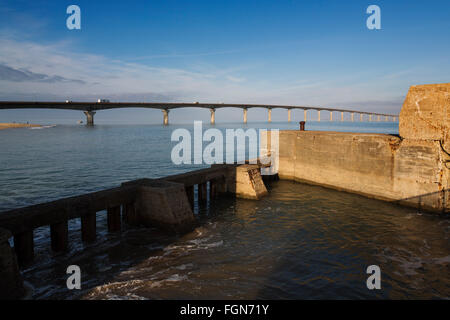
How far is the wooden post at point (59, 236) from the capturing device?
9602 millimetres

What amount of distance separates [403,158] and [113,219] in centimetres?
1459

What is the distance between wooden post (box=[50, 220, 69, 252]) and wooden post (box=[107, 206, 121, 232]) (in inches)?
77.2

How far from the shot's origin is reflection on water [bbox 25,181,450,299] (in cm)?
772

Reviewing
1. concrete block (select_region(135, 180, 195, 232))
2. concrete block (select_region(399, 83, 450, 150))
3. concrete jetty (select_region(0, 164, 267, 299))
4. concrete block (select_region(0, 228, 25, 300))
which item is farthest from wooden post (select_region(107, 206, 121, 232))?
concrete block (select_region(399, 83, 450, 150))

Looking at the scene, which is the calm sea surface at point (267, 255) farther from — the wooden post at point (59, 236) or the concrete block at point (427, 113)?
the concrete block at point (427, 113)

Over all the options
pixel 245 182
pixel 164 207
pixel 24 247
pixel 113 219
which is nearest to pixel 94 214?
pixel 113 219

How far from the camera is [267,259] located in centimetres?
960

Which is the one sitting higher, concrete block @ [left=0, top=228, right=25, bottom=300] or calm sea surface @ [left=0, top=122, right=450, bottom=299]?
concrete block @ [left=0, top=228, right=25, bottom=300]

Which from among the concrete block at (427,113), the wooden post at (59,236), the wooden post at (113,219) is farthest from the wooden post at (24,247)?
the concrete block at (427,113)

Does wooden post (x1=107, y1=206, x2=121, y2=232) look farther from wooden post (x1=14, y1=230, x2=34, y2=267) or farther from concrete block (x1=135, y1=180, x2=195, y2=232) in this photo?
wooden post (x1=14, y1=230, x2=34, y2=267)

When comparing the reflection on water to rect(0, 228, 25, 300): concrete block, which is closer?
rect(0, 228, 25, 300): concrete block

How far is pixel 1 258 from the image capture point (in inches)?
249

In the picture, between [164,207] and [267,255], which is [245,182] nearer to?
[164,207]

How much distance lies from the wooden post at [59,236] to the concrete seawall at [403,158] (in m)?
15.7
